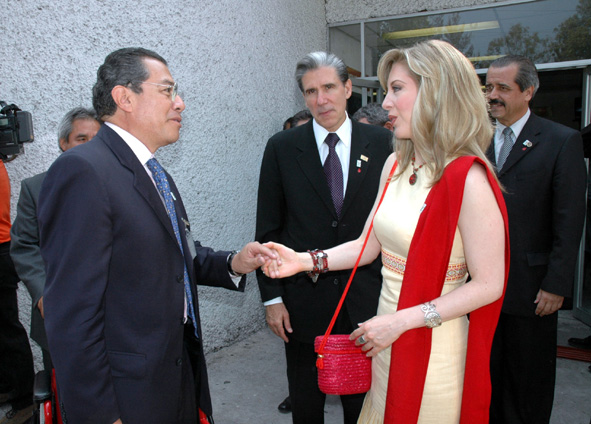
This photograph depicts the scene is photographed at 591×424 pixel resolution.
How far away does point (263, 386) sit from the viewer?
169 inches

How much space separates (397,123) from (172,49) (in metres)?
3.01

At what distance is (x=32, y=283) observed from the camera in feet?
9.65

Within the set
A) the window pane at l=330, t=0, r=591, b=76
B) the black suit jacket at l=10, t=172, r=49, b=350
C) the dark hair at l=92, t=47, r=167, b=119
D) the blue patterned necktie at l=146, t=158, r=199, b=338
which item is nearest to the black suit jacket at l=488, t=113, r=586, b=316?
the blue patterned necktie at l=146, t=158, r=199, b=338

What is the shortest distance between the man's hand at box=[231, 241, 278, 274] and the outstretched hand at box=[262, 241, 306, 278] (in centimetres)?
3

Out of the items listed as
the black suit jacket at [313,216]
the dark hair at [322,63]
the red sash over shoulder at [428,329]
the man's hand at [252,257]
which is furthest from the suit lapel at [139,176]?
the dark hair at [322,63]

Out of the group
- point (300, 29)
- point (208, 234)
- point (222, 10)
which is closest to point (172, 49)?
point (222, 10)

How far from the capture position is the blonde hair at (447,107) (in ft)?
5.81

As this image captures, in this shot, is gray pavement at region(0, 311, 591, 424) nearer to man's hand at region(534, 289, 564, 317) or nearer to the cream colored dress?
man's hand at region(534, 289, 564, 317)

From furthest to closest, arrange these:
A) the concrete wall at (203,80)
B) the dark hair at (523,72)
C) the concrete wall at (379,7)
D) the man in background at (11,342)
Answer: the concrete wall at (379,7)
the man in background at (11,342)
the concrete wall at (203,80)
the dark hair at (523,72)

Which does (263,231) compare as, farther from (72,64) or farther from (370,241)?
(72,64)

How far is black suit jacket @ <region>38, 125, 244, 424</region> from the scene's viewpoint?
153cm

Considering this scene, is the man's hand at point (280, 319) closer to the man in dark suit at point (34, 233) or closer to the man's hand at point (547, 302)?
the man in dark suit at point (34, 233)

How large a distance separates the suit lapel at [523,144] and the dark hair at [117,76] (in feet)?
7.60

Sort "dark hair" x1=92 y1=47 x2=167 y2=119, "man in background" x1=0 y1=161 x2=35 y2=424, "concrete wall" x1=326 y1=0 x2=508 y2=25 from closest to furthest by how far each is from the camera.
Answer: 1. "dark hair" x1=92 y1=47 x2=167 y2=119
2. "man in background" x1=0 y1=161 x2=35 y2=424
3. "concrete wall" x1=326 y1=0 x2=508 y2=25
